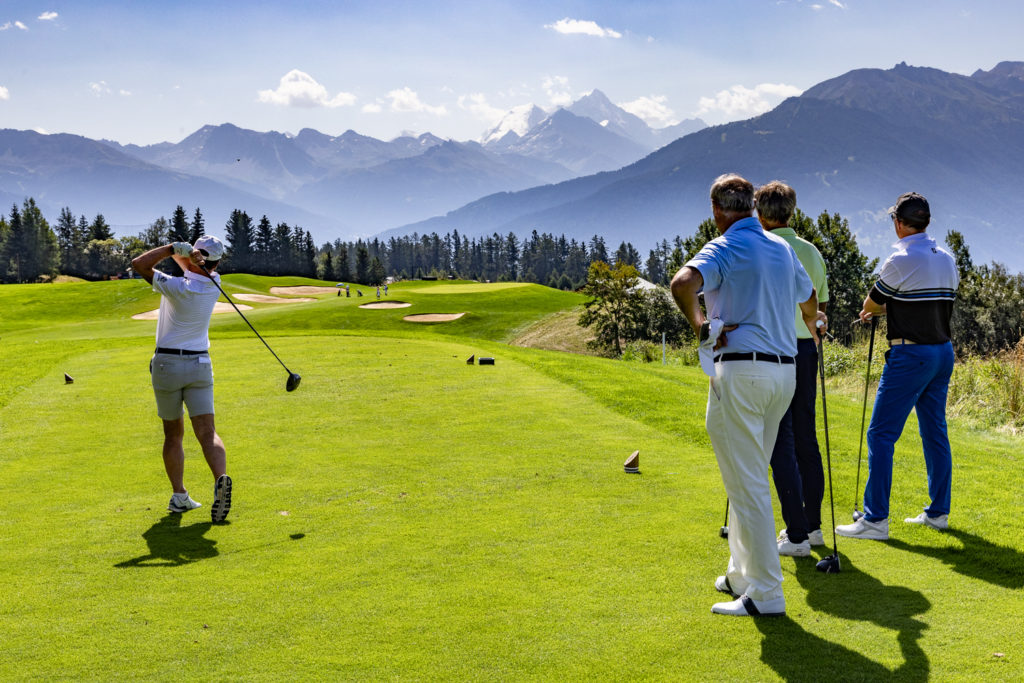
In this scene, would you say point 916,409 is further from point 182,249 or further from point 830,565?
point 182,249

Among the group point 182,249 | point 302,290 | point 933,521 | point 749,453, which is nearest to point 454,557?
point 749,453

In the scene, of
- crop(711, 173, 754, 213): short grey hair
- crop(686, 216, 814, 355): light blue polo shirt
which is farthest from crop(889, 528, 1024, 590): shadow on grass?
crop(711, 173, 754, 213): short grey hair

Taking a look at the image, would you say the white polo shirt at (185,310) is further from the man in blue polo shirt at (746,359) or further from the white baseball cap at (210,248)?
the man in blue polo shirt at (746,359)

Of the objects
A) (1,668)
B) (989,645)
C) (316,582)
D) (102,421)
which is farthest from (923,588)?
(102,421)

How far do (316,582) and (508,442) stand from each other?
14.4ft

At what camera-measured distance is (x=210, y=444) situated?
7.44m

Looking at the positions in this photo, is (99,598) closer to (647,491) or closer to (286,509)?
(286,509)

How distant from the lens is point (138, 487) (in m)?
7.92

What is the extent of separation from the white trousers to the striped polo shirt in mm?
→ 2334

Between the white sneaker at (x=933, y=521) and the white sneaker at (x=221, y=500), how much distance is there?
20.2 ft

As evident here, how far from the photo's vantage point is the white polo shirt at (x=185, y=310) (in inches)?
283

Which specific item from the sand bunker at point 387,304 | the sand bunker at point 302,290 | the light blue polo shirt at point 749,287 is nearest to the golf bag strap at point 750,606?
the light blue polo shirt at point 749,287

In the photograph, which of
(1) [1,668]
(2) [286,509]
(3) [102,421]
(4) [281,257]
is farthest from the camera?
(4) [281,257]

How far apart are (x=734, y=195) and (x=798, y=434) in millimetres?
2378
